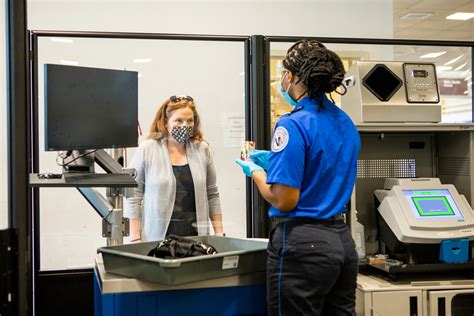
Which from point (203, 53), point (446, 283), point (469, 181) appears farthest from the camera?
point (203, 53)

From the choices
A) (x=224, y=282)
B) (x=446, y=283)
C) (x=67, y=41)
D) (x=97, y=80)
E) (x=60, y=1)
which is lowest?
(x=446, y=283)

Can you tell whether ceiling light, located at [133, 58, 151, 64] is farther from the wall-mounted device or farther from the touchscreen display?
the touchscreen display

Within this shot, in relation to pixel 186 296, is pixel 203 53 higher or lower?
higher

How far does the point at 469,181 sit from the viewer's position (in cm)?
263

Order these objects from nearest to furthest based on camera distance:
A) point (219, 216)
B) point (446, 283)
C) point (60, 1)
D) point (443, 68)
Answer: point (446, 283), point (219, 216), point (60, 1), point (443, 68)

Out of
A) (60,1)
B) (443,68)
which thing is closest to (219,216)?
(60,1)

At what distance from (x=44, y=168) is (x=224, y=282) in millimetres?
1760

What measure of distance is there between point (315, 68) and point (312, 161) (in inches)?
12.5

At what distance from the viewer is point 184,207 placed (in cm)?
270

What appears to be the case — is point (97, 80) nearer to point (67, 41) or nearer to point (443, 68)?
point (67, 41)

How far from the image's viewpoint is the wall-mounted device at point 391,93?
Answer: 250cm

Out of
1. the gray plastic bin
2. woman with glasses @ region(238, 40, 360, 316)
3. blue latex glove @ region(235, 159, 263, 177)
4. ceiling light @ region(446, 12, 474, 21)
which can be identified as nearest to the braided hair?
woman with glasses @ region(238, 40, 360, 316)

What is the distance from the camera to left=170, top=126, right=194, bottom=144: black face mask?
9.02ft

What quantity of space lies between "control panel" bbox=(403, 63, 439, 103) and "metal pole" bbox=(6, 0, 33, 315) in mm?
1999
